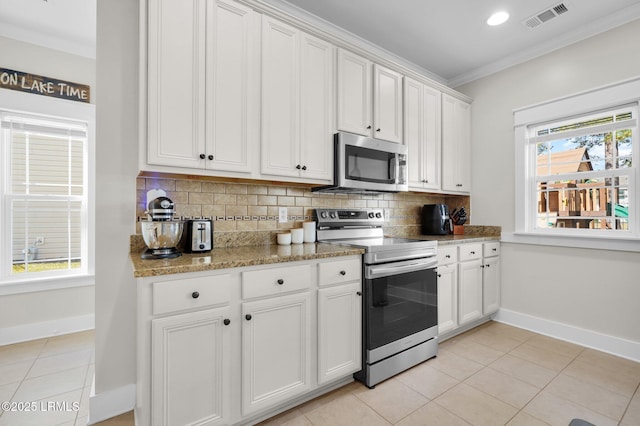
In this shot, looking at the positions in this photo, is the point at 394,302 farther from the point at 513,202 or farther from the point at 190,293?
the point at 513,202

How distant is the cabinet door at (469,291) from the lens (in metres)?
2.83

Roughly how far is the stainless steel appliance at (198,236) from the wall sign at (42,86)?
7.71 ft

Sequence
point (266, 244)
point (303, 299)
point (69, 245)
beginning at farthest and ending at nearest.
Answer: point (69, 245), point (266, 244), point (303, 299)

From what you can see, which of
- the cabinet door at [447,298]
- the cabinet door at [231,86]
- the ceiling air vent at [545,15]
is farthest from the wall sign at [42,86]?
the ceiling air vent at [545,15]

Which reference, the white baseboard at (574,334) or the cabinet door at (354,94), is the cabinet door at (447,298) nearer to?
the white baseboard at (574,334)

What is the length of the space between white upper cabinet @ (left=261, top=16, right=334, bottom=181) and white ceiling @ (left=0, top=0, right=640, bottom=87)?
0.50 metres

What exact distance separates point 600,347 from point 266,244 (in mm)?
3011

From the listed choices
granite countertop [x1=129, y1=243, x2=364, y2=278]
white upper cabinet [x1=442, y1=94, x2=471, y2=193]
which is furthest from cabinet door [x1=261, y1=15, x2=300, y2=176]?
white upper cabinet [x1=442, y1=94, x2=471, y2=193]

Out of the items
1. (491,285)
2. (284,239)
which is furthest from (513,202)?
(284,239)

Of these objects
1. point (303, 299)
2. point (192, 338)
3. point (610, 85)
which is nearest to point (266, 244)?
point (303, 299)

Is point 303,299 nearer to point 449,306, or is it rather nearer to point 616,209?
point 449,306

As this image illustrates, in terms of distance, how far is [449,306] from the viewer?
2.71 meters

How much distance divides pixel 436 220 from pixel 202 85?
2.65 m

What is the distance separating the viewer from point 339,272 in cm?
193
